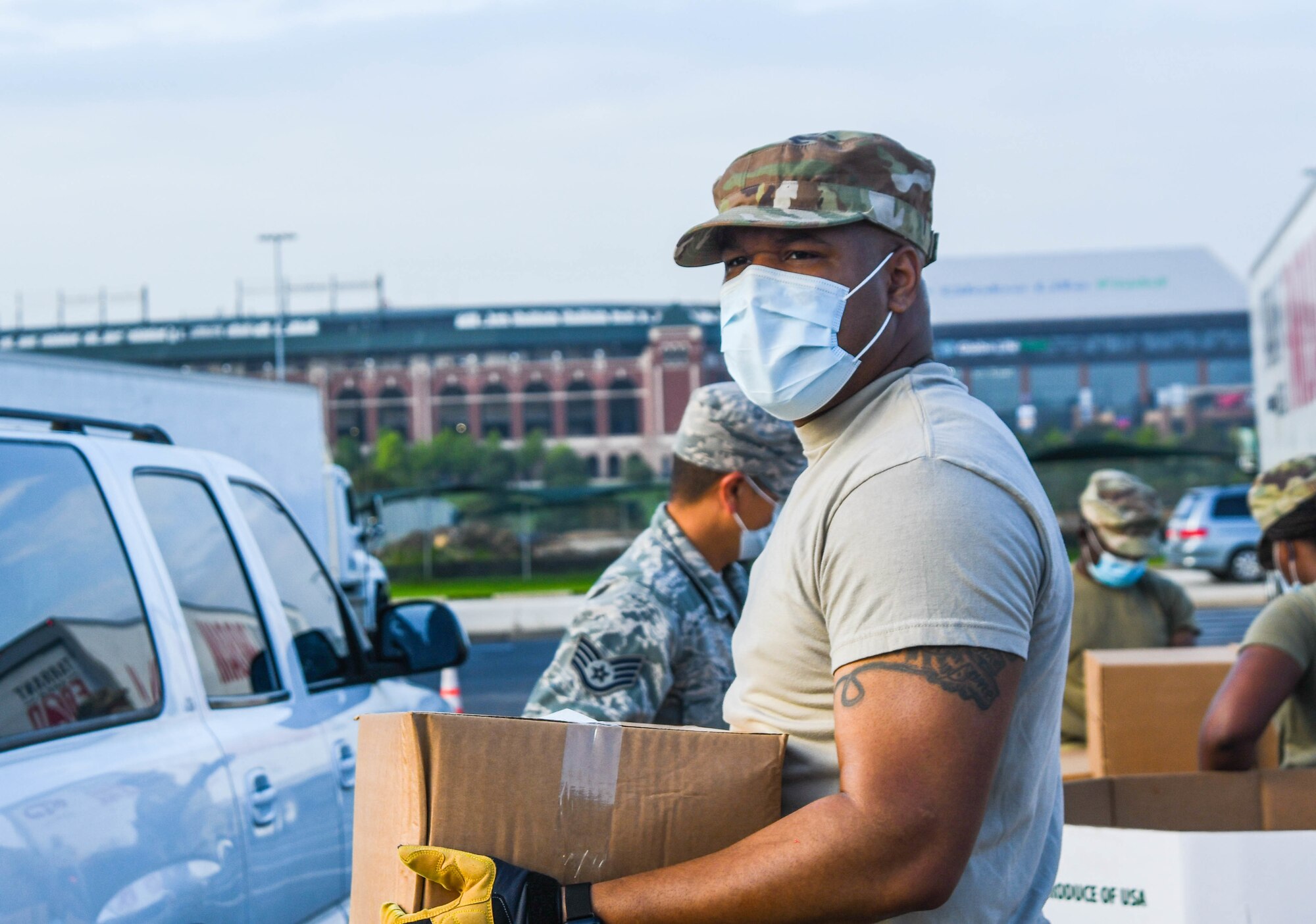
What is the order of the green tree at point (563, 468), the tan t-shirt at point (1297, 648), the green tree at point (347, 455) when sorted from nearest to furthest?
1. the tan t-shirt at point (1297, 648)
2. the green tree at point (563, 468)
3. the green tree at point (347, 455)

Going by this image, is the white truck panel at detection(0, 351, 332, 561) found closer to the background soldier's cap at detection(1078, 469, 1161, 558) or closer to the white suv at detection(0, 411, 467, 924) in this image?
the white suv at detection(0, 411, 467, 924)

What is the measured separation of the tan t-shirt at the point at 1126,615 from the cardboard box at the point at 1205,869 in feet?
6.20

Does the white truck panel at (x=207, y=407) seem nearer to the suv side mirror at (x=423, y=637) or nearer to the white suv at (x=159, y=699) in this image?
the suv side mirror at (x=423, y=637)

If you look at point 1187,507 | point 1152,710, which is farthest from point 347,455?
point 1152,710

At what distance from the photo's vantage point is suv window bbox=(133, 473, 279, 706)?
3012 mm

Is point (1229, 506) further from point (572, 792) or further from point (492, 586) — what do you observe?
point (572, 792)

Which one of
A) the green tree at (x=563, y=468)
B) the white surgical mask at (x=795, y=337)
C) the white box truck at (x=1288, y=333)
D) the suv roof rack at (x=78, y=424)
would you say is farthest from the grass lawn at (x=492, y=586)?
the green tree at (x=563, y=468)

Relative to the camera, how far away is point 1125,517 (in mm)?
5004

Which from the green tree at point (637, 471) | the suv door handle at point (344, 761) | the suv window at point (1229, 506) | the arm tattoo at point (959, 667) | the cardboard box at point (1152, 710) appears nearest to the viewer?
the arm tattoo at point (959, 667)

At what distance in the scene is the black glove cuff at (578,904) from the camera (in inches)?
56.2

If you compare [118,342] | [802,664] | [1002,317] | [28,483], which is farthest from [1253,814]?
[118,342]

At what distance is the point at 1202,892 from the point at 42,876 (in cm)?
200

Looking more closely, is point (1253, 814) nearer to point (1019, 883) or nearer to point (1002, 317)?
point (1019, 883)

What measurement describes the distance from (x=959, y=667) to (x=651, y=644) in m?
1.39
